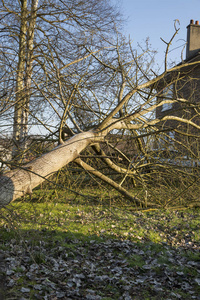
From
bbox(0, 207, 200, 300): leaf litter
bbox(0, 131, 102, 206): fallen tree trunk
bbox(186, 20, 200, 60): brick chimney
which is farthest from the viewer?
bbox(186, 20, 200, 60): brick chimney

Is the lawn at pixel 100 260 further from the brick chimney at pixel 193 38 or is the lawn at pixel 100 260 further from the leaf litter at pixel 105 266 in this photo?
the brick chimney at pixel 193 38

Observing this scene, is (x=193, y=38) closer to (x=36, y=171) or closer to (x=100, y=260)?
(x=36, y=171)

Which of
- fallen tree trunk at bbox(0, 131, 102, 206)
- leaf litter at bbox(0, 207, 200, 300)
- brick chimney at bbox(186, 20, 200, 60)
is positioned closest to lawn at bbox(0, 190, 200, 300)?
leaf litter at bbox(0, 207, 200, 300)

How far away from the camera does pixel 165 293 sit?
3.61m

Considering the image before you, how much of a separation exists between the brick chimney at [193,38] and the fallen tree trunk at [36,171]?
15493mm

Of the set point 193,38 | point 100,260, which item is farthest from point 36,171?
point 193,38

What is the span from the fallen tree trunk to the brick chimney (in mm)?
15493

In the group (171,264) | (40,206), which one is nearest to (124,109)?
(40,206)

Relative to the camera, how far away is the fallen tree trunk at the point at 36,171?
4.30 meters

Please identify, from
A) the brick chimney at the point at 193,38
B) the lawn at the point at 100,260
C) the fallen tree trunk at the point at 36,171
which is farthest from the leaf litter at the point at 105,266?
the brick chimney at the point at 193,38

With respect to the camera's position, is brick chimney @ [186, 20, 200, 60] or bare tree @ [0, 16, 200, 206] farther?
brick chimney @ [186, 20, 200, 60]

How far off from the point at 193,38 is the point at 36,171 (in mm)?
17841

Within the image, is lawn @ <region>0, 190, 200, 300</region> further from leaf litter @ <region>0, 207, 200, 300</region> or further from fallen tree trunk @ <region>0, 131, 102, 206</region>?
fallen tree trunk @ <region>0, 131, 102, 206</region>

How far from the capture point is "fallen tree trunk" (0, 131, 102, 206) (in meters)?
4.30
